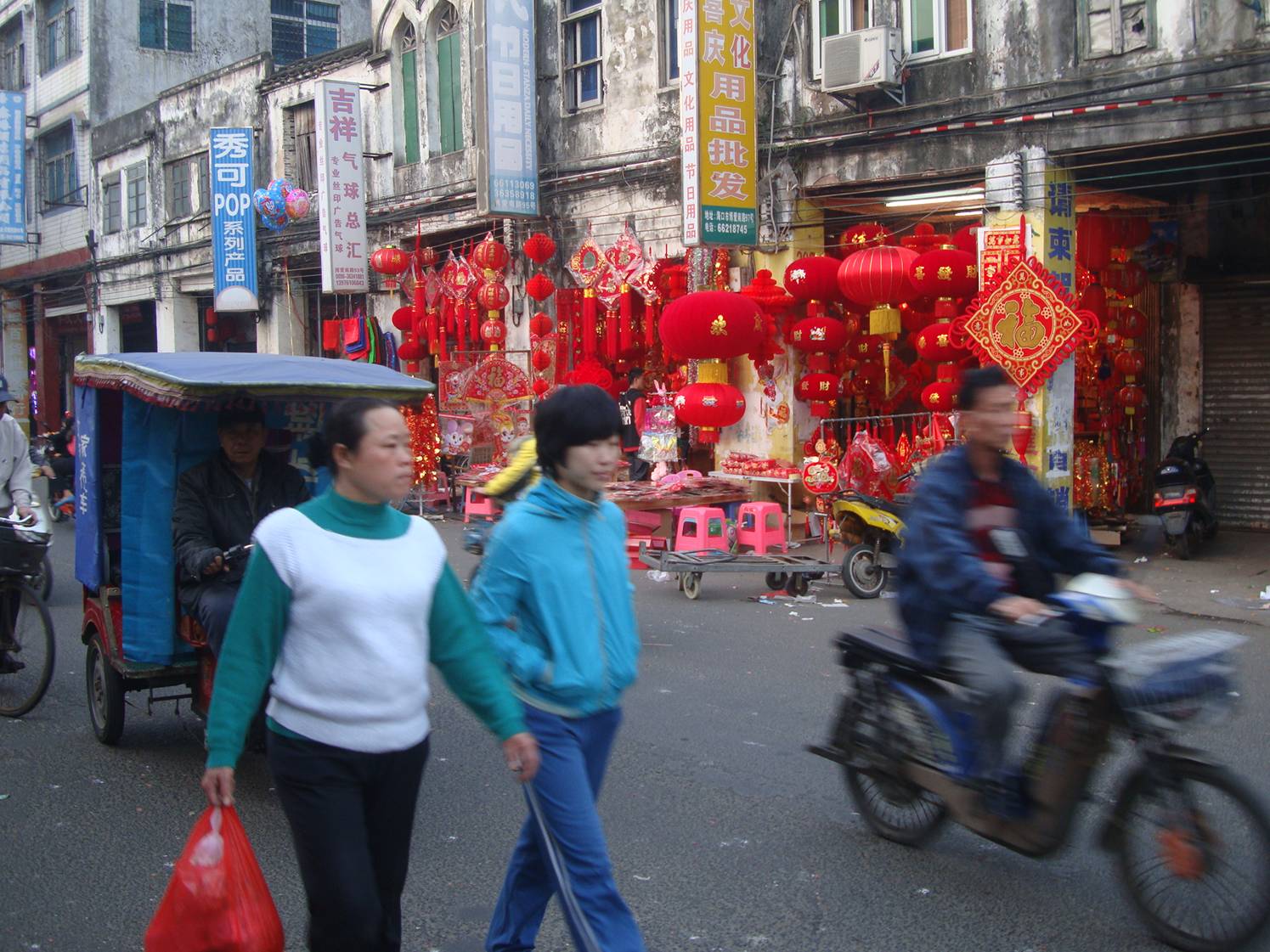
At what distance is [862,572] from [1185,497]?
346cm

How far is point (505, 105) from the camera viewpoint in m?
16.7

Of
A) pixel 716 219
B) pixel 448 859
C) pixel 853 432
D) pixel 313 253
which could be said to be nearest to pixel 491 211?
pixel 716 219

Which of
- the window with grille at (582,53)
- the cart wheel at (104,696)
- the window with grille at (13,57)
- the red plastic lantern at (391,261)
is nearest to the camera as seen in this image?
the cart wheel at (104,696)

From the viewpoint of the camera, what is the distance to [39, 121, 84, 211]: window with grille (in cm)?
3055

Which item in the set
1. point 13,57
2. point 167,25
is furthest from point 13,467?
point 13,57

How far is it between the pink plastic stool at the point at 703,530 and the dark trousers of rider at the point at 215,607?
267 inches

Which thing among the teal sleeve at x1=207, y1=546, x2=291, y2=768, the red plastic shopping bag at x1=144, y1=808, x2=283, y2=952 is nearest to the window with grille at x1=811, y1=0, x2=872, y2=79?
the teal sleeve at x1=207, y1=546, x2=291, y2=768

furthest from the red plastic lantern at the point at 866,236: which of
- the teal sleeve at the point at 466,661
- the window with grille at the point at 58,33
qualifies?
the window with grille at the point at 58,33

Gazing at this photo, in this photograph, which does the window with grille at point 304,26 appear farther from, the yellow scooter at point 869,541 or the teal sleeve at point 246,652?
the teal sleeve at point 246,652

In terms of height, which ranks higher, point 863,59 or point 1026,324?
point 863,59

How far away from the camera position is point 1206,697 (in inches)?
145

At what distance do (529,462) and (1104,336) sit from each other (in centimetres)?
896

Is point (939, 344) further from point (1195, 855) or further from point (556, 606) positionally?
point (556, 606)

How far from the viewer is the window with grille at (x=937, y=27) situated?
503 inches
